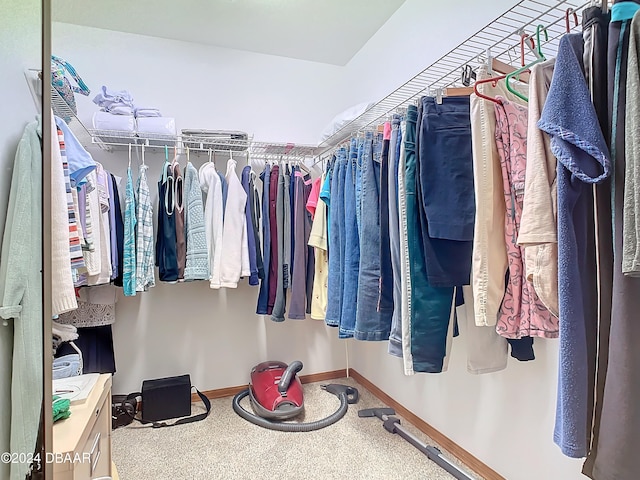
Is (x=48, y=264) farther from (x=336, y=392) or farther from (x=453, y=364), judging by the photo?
(x=336, y=392)

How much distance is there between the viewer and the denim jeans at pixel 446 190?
1064mm

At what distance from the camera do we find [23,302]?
80 cm

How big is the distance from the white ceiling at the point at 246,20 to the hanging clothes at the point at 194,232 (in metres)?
0.96

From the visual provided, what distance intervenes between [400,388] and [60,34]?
10.2 feet

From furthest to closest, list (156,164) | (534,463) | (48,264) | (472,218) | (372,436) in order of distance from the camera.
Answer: (156,164) < (372,436) < (534,463) < (472,218) < (48,264)

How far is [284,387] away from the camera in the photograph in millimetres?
2195

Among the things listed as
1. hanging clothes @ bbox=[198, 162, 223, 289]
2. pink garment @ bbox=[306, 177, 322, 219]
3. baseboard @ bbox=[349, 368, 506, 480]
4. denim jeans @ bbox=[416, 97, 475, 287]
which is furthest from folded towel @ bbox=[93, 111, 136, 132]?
baseboard @ bbox=[349, 368, 506, 480]

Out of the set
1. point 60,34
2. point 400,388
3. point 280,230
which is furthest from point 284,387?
point 60,34

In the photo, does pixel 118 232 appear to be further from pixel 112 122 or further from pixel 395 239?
pixel 395 239

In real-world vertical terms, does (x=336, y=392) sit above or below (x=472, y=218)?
below

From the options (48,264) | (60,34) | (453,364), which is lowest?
(453,364)

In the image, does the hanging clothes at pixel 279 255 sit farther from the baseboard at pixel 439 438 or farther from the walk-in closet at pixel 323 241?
the baseboard at pixel 439 438

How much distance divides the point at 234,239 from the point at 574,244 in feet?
5.68

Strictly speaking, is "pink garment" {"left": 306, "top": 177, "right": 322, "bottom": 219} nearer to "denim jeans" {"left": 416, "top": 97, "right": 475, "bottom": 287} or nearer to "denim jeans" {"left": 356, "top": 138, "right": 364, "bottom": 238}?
"denim jeans" {"left": 356, "top": 138, "right": 364, "bottom": 238}
